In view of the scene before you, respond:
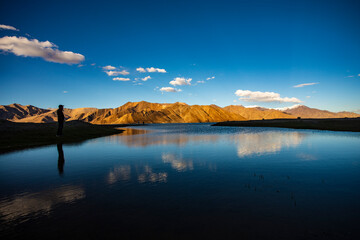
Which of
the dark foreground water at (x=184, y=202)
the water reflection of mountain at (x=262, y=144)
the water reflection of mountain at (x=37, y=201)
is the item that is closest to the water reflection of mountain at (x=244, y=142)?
the water reflection of mountain at (x=262, y=144)

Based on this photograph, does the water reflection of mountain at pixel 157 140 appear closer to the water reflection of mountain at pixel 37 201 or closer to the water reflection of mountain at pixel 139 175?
the water reflection of mountain at pixel 139 175

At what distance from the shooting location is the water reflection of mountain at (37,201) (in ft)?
33.7

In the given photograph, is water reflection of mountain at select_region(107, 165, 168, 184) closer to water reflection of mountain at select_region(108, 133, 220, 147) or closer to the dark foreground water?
the dark foreground water

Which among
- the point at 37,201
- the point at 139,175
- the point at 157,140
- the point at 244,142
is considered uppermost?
the point at 244,142

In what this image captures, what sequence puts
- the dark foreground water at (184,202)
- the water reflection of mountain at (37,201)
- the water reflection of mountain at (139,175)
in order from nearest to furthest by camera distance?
1. the dark foreground water at (184,202)
2. the water reflection of mountain at (37,201)
3. the water reflection of mountain at (139,175)

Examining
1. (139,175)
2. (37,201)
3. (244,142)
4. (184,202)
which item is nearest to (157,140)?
(244,142)

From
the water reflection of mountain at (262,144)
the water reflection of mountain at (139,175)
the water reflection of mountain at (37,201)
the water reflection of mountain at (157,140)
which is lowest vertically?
the water reflection of mountain at (37,201)

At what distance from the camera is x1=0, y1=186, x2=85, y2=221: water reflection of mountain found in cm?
1028

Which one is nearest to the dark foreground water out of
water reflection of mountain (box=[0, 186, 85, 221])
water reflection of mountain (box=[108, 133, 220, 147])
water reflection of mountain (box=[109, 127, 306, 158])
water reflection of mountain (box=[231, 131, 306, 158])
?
water reflection of mountain (box=[0, 186, 85, 221])

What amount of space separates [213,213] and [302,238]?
379 cm

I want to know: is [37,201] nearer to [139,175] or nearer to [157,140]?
[139,175]

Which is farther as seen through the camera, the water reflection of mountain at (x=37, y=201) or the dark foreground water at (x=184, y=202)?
the water reflection of mountain at (x=37, y=201)

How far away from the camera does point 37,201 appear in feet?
38.8

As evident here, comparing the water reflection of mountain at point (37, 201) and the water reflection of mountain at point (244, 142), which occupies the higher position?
the water reflection of mountain at point (244, 142)
